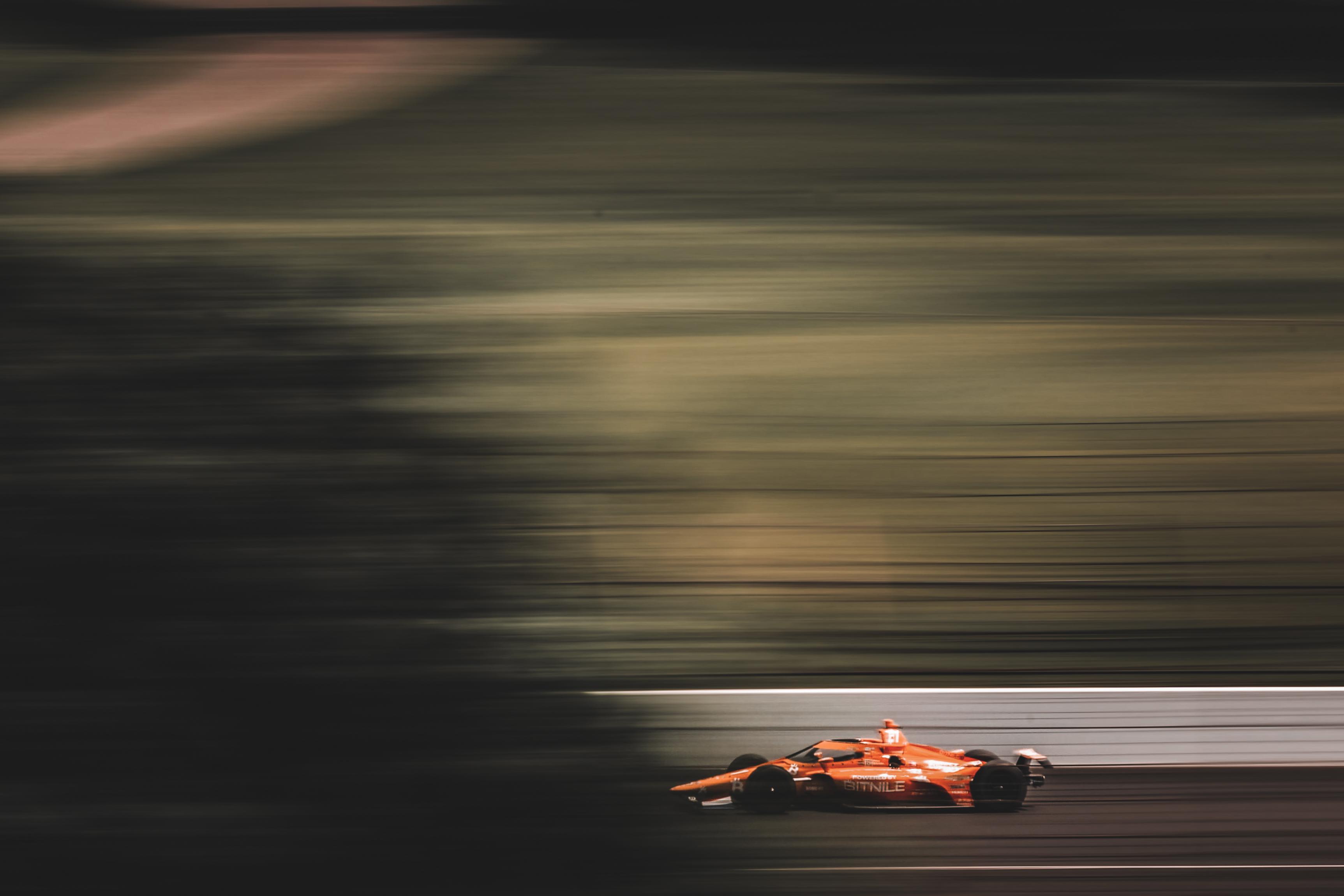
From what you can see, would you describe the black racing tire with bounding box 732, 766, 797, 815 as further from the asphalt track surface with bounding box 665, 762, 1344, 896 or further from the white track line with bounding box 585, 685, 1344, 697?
the white track line with bounding box 585, 685, 1344, 697

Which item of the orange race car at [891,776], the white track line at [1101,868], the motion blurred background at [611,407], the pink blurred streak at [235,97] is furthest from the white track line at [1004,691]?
the pink blurred streak at [235,97]

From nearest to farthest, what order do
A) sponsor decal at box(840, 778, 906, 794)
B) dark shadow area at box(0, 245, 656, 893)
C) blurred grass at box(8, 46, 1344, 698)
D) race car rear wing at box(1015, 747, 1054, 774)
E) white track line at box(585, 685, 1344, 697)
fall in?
dark shadow area at box(0, 245, 656, 893)
sponsor decal at box(840, 778, 906, 794)
race car rear wing at box(1015, 747, 1054, 774)
white track line at box(585, 685, 1344, 697)
blurred grass at box(8, 46, 1344, 698)

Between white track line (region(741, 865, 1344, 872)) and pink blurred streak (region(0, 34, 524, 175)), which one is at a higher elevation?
pink blurred streak (region(0, 34, 524, 175))

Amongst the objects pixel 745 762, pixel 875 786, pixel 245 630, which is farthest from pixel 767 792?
pixel 245 630

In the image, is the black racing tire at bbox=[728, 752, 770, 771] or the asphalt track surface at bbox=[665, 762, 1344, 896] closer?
the black racing tire at bbox=[728, 752, 770, 771]

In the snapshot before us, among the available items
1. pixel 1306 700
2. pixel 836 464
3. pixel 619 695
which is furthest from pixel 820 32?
pixel 619 695

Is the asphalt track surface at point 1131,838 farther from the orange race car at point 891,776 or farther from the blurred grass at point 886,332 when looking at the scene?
the blurred grass at point 886,332

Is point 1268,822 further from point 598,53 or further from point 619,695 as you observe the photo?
point 598,53

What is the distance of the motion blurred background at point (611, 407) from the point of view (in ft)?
5.43

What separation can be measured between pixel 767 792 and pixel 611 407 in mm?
2888

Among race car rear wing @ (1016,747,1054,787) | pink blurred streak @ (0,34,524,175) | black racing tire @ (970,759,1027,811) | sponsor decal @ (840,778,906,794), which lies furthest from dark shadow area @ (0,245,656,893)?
pink blurred streak @ (0,34,524,175)

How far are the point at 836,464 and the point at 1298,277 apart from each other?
2905 mm

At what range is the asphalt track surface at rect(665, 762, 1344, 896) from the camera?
3.07m

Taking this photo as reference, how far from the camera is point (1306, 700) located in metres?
3.55
